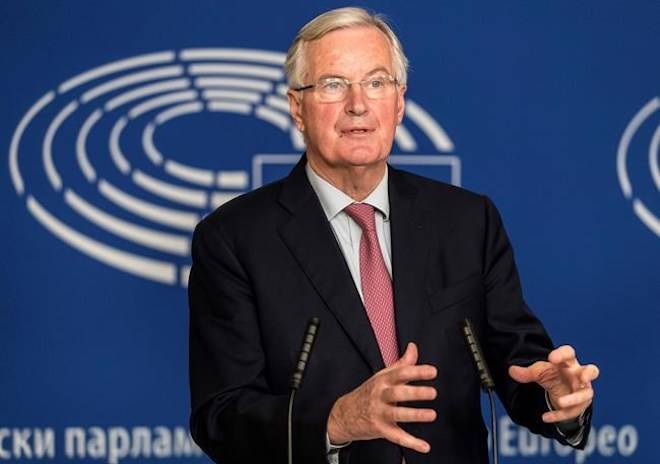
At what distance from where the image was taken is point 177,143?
3.41m

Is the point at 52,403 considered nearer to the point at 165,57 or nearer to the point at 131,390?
the point at 131,390

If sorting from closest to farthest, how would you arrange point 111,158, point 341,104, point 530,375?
point 530,375
point 341,104
point 111,158

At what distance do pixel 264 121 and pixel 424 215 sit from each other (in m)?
1.01

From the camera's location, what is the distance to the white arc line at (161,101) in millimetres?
3408

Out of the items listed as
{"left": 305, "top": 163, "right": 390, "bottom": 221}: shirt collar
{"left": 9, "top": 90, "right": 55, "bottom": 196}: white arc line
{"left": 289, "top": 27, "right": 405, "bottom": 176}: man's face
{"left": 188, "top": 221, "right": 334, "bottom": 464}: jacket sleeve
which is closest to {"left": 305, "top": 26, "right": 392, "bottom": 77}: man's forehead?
{"left": 289, "top": 27, "right": 405, "bottom": 176}: man's face

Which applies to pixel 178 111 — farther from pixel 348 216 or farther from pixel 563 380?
pixel 563 380

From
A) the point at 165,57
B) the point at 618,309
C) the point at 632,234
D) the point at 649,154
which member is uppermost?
the point at 165,57

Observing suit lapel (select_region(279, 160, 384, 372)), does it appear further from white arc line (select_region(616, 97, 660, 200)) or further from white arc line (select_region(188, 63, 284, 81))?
white arc line (select_region(616, 97, 660, 200))

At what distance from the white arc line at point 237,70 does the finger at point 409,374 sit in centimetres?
161

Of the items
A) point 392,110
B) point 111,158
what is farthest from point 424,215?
point 111,158

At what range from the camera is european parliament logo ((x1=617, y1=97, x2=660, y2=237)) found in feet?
11.4

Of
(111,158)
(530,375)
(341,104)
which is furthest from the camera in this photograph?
(111,158)

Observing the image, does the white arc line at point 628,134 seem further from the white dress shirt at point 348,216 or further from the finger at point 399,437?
the finger at point 399,437

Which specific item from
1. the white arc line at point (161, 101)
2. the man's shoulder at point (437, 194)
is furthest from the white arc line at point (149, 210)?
the man's shoulder at point (437, 194)
